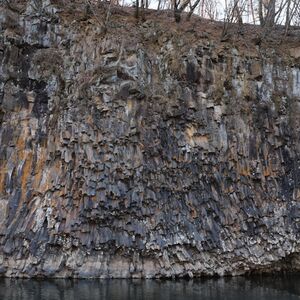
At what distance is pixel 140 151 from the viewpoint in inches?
669

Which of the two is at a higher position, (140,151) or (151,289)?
(140,151)

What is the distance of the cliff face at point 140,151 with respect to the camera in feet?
52.9

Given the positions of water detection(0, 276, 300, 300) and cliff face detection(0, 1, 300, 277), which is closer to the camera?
water detection(0, 276, 300, 300)

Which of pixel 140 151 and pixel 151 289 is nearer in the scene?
pixel 151 289

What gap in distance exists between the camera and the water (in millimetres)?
13289

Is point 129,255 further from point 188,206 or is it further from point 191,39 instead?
point 191,39

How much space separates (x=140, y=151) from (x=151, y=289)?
495 centimetres

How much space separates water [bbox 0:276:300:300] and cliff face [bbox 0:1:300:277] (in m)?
0.71

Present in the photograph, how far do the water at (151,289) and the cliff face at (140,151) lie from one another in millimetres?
713

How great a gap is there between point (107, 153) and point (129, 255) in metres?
3.63

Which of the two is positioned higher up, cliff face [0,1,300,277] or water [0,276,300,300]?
cliff face [0,1,300,277]

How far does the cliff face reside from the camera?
16109 mm

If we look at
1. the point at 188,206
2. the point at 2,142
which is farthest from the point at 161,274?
the point at 2,142

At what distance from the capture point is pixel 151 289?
1435 centimetres
